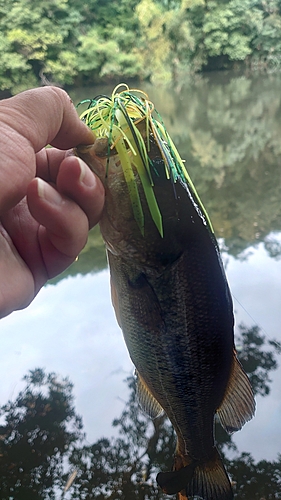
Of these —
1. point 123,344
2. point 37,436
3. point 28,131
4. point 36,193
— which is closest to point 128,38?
point 123,344

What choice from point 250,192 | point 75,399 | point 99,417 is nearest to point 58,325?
point 75,399

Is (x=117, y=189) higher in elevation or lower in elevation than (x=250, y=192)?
lower

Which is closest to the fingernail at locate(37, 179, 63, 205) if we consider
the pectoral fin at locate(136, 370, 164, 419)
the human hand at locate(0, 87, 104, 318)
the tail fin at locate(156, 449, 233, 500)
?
the human hand at locate(0, 87, 104, 318)

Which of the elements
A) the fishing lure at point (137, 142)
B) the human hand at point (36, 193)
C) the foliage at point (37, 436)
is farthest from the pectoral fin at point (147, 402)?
the foliage at point (37, 436)

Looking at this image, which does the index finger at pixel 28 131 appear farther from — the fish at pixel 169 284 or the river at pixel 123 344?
the river at pixel 123 344

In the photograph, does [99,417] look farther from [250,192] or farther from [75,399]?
[250,192]

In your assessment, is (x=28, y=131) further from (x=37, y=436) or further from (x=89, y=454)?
(x=37, y=436)
